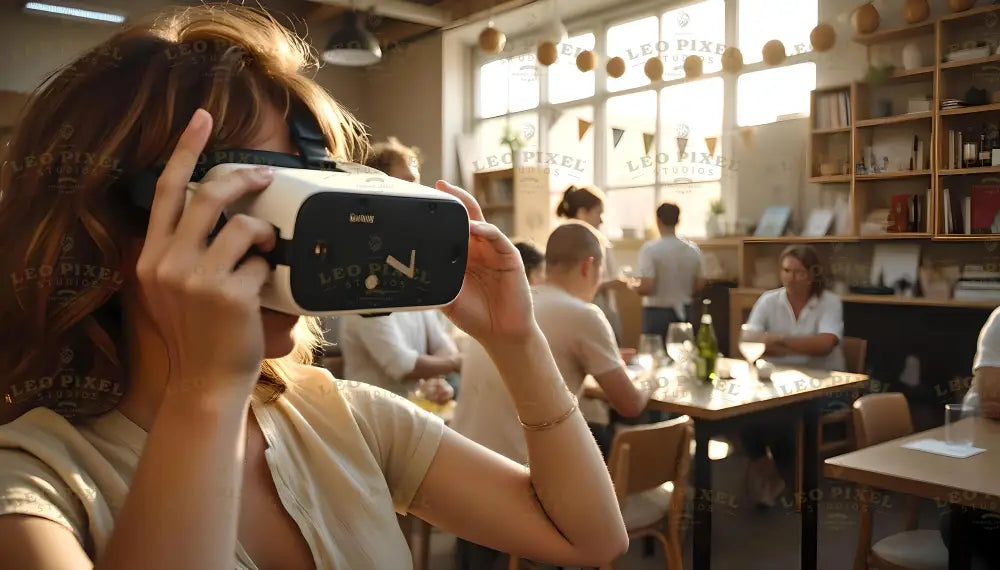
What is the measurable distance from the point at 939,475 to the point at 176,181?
1.66 metres

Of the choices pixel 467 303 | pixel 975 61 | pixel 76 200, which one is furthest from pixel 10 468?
pixel 975 61

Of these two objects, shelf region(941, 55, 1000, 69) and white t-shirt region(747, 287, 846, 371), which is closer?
shelf region(941, 55, 1000, 69)

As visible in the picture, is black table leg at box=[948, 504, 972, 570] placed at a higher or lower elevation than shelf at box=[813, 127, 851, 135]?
lower

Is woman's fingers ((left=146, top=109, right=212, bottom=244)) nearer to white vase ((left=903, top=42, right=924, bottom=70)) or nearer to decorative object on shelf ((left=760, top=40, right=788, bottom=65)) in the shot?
white vase ((left=903, top=42, right=924, bottom=70))

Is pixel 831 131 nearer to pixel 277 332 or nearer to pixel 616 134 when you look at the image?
pixel 616 134

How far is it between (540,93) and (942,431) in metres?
4.65

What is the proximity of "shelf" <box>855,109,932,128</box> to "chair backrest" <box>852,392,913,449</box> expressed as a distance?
59.6 inches

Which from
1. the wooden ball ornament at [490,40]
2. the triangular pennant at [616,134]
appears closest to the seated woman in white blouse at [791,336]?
the wooden ball ornament at [490,40]

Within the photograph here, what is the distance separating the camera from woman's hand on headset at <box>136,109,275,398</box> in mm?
461

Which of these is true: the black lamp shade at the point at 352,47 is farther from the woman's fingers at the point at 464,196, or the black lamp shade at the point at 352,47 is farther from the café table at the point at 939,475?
the woman's fingers at the point at 464,196

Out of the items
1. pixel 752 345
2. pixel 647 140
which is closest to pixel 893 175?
pixel 752 345

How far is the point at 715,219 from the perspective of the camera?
191 inches

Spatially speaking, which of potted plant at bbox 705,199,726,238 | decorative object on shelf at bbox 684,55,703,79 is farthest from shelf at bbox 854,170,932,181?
decorative object on shelf at bbox 684,55,703,79

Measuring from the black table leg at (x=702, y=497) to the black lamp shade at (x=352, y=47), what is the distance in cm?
329
